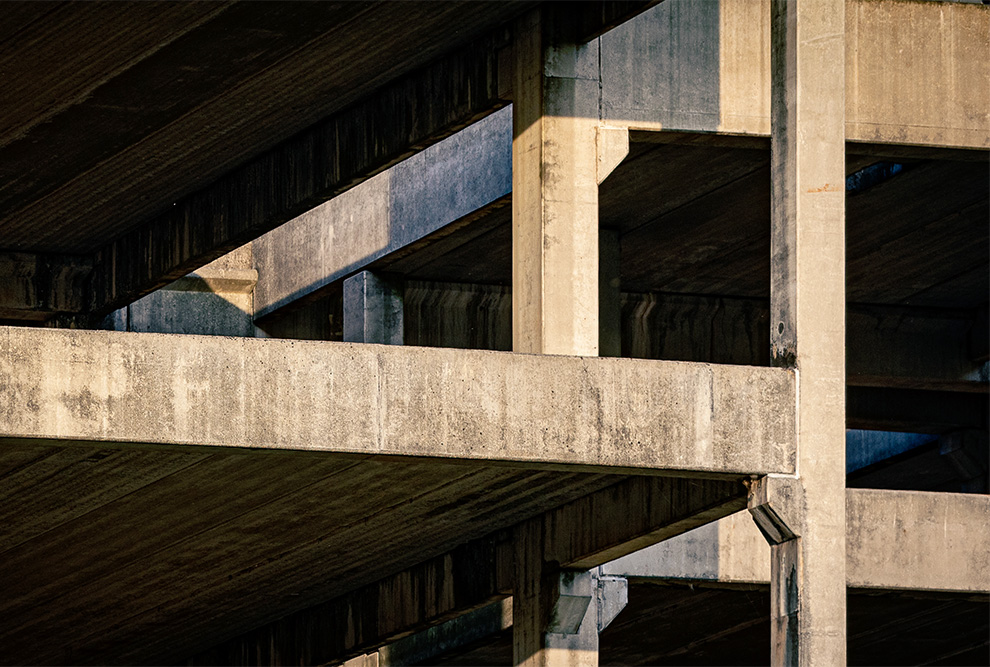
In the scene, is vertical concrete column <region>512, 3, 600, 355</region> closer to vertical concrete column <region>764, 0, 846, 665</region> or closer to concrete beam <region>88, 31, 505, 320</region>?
concrete beam <region>88, 31, 505, 320</region>

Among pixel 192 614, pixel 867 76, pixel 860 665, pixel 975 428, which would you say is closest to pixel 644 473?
pixel 867 76

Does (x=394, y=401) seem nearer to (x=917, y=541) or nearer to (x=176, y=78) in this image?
(x=176, y=78)

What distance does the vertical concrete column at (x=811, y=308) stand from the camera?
13359mm

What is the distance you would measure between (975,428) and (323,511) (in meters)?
15.8

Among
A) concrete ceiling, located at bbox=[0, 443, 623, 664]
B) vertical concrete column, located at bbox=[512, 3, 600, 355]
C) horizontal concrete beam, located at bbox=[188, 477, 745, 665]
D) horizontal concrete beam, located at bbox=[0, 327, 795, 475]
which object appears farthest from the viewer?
horizontal concrete beam, located at bbox=[188, 477, 745, 665]

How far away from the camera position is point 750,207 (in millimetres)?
21797

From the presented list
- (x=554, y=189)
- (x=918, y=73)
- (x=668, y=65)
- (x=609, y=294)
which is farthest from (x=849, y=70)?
(x=609, y=294)

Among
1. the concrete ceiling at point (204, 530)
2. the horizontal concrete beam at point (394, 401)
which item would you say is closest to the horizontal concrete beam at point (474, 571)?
the concrete ceiling at point (204, 530)

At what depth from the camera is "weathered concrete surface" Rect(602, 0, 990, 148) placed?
17625 millimetres

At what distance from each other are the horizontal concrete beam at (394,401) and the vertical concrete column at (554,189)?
6.94 ft

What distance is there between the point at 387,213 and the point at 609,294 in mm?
2938

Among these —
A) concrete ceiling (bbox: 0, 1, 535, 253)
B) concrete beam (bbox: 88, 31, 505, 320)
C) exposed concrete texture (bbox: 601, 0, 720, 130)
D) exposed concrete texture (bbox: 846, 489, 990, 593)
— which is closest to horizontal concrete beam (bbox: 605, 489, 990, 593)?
exposed concrete texture (bbox: 846, 489, 990, 593)

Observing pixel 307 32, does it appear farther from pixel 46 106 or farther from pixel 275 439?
pixel 275 439

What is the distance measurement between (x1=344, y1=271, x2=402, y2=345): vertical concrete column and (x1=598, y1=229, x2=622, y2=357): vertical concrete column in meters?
2.89
